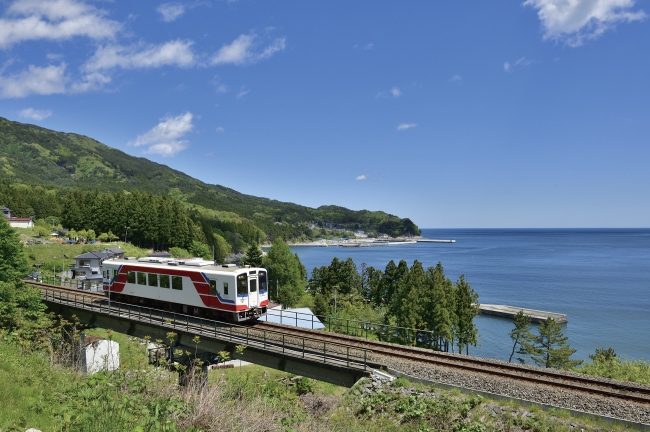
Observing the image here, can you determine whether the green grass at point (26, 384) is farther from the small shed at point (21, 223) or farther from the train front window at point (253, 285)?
the small shed at point (21, 223)

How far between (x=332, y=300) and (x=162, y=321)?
111 feet

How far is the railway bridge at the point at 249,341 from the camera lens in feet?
53.4

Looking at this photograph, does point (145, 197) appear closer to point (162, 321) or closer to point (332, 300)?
point (332, 300)

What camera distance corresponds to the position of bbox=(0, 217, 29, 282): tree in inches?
1148

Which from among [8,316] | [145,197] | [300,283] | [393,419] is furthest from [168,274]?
[145,197]

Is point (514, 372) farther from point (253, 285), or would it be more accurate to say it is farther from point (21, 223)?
point (21, 223)

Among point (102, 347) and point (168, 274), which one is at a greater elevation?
point (168, 274)

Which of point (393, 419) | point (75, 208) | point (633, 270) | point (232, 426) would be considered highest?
point (75, 208)

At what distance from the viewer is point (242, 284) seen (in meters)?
21.3

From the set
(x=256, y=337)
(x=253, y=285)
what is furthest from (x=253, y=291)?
(x=256, y=337)

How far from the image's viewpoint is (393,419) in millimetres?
12953

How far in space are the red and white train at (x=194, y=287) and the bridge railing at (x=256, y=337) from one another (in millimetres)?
628

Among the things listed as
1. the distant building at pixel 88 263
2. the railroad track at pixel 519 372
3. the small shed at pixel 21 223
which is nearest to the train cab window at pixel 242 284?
the railroad track at pixel 519 372

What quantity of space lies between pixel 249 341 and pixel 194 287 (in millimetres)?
5864
